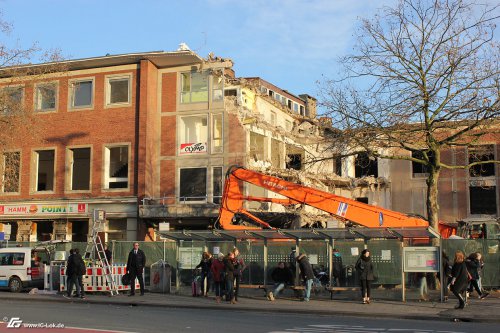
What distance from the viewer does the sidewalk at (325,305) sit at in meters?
16.0

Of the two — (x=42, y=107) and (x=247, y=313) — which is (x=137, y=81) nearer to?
(x=42, y=107)

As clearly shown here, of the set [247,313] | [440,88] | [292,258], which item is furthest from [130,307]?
[440,88]

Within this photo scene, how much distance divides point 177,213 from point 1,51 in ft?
43.0

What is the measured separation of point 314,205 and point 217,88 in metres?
17.4

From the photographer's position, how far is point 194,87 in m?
36.4

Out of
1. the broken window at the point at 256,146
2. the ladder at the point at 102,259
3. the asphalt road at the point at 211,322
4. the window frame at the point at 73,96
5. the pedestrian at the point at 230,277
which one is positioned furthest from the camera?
the window frame at the point at 73,96

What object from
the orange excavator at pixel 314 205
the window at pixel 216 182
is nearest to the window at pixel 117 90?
the window at pixel 216 182

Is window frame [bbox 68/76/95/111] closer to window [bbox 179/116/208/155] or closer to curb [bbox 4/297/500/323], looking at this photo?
window [bbox 179/116/208/155]

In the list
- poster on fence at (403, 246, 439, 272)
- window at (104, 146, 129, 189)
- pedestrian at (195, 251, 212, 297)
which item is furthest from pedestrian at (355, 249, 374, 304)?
window at (104, 146, 129, 189)

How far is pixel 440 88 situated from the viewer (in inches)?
838

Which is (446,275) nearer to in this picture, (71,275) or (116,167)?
(71,275)

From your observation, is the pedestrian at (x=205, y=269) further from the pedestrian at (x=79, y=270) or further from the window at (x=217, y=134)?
the window at (x=217, y=134)

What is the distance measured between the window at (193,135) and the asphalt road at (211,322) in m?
19.1

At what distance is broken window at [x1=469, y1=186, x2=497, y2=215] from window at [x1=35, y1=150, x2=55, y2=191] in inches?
1086
